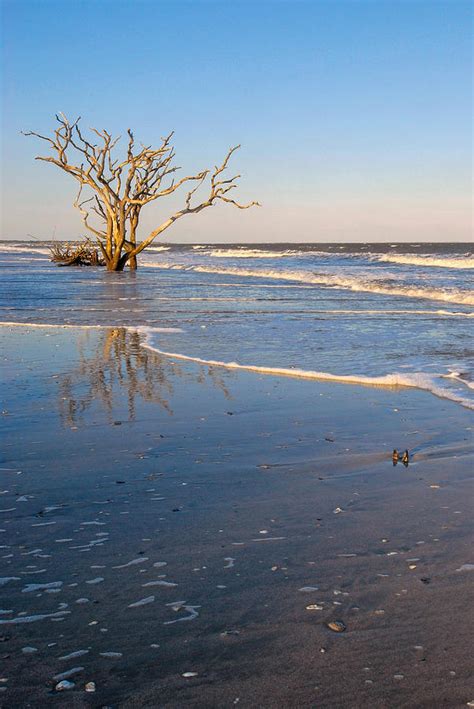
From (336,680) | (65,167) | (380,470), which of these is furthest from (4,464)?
(65,167)

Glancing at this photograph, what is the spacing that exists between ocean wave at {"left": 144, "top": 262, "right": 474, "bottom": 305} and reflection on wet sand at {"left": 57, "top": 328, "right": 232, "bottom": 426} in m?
8.88

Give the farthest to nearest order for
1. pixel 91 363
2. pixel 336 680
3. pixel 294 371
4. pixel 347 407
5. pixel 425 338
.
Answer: pixel 425 338 < pixel 91 363 < pixel 294 371 < pixel 347 407 < pixel 336 680

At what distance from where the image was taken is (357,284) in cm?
1978

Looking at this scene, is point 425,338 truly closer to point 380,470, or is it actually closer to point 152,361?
point 152,361

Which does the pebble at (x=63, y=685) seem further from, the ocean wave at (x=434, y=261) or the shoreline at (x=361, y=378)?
the ocean wave at (x=434, y=261)

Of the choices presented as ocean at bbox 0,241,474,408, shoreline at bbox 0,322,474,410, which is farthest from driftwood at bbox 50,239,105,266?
shoreline at bbox 0,322,474,410

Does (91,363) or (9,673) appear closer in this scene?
(9,673)

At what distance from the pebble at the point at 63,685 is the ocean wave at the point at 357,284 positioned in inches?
535

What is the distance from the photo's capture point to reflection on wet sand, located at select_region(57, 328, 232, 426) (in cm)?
511

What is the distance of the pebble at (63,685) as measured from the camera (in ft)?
5.93

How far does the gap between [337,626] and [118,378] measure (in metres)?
4.28

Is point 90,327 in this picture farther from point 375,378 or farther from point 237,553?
point 237,553

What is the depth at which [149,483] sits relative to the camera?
3396mm

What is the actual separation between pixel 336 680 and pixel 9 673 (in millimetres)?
795
